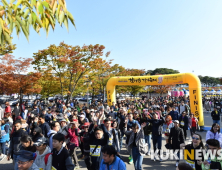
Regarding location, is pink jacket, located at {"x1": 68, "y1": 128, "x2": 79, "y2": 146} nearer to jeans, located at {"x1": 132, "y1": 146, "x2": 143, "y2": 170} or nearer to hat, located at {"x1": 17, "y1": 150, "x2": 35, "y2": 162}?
jeans, located at {"x1": 132, "y1": 146, "x2": 143, "y2": 170}

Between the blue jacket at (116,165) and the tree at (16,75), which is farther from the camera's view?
the tree at (16,75)

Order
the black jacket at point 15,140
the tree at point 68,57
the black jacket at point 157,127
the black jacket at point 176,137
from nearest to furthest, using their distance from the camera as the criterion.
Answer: the black jacket at point 15,140
the black jacket at point 176,137
the black jacket at point 157,127
the tree at point 68,57

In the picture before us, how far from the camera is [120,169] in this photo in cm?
249

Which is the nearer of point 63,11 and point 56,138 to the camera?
point 63,11

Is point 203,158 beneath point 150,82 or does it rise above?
beneath

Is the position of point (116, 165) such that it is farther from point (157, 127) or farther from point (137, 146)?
point (157, 127)

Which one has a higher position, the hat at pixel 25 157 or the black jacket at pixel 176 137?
the hat at pixel 25 157

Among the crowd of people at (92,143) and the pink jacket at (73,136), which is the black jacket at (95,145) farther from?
the pink jacket at (73,136)

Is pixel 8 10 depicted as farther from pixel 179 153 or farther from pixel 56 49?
pixel 56 49

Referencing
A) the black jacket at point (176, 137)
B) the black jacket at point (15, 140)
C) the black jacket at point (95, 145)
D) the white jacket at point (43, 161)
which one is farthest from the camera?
the black jacket at point (176, 137)

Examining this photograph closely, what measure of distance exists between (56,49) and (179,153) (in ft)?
48.3

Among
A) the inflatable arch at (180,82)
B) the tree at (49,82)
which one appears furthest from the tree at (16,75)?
the inflatable arch at (180,82)

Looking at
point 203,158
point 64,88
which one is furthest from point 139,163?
point 64,88

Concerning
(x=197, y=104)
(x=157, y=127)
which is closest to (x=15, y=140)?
(x=157, y=127)
